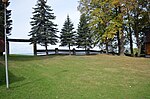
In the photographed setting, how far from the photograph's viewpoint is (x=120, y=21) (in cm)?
3334

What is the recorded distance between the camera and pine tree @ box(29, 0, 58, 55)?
36000mm

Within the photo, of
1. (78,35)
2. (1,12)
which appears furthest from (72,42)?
(1,12)

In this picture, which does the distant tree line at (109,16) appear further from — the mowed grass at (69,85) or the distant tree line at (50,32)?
the mowed grass at (69,85)

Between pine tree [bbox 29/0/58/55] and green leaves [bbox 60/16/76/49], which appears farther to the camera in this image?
green leaves [bbox 60/16/76/49]

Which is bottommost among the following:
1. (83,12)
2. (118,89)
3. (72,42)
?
(118,89)

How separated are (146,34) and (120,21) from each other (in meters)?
9.84

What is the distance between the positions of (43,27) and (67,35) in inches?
254

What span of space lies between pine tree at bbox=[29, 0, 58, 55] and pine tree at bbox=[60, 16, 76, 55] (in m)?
3.60

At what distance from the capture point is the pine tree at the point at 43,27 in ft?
118

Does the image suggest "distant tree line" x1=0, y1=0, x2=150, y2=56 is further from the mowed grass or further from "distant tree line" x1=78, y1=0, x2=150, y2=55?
the mowed grass

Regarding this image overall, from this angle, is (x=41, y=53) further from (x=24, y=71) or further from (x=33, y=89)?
(x=33, y=89)

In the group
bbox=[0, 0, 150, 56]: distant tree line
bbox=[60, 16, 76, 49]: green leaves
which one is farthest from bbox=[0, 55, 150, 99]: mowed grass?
bbox=[60, 16, 76, 49]: green leaves

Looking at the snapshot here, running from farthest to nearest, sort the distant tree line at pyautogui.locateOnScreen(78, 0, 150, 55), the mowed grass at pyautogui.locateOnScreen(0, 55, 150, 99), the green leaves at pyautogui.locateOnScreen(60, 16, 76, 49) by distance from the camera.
A: the green leaves at pyautogui.locateOnScreen(60, 16, 76, 49)
the distant tree line at pyautogui.locateOnScreen(78, 0, 150, 55)
the mowed grass at pyautogui.locateOnScreen(0, 55, 150, 99)

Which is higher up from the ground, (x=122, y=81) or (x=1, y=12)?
(x=1, y=12)
